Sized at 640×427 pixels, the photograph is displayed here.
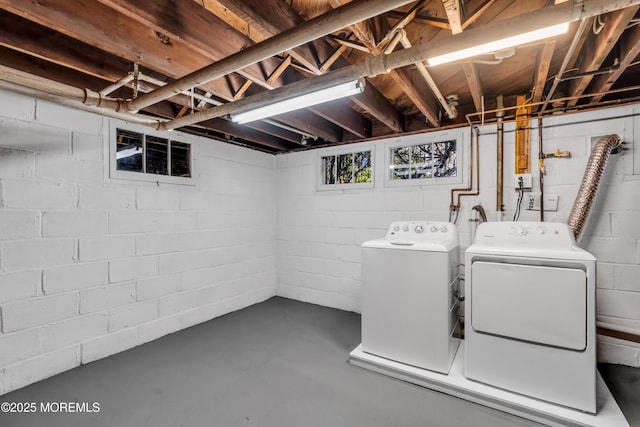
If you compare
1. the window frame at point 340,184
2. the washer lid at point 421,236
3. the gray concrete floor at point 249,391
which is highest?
the window frame at point 340,184

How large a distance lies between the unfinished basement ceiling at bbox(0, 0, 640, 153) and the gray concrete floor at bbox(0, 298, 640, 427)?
1996mm

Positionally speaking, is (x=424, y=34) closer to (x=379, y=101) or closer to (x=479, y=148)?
(x=379, y=101)

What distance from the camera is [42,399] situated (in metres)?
1.99

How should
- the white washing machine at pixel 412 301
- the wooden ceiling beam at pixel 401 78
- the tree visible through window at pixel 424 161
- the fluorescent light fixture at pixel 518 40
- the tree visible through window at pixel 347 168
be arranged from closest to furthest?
the fluorescent light fixture at pixel 518 40 → the wooden ceiling beam at pixel 401 78 → the white washing machine at pixel 412 301 → the tree visible through window at pixel 424 161 → the tree visible through window at pixel 347 168

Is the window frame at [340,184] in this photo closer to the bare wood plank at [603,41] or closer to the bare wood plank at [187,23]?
the bare wood plank at [603,41]

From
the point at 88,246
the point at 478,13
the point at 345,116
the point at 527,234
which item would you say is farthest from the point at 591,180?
the point at 88,246

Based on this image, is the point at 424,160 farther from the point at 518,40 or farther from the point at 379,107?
the point at 518,40

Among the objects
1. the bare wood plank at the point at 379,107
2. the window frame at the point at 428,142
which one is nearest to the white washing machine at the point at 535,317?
the window frame at the point at 428,142

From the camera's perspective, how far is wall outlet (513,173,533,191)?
2619mm

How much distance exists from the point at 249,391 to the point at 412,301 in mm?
1363

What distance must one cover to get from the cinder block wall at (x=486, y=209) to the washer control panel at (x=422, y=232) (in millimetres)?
385

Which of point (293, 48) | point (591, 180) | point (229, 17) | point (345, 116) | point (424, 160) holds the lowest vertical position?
point (591, 180)

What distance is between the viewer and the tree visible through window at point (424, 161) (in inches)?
121

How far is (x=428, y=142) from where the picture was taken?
3.15 meters
